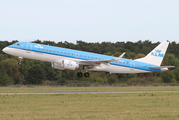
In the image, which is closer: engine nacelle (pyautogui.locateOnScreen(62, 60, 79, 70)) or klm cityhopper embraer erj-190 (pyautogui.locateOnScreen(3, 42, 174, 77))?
klm cityhopper embraer erj-190 (pyautogui.locateOnScreen(3, 42, 174, 77))

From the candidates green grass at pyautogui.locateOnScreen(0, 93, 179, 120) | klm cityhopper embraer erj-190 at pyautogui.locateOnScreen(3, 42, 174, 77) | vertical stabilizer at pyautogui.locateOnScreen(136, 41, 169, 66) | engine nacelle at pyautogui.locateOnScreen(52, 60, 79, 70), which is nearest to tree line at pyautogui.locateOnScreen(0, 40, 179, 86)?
vertical stabilizer at pyautogui.locateOnScreen(136, 41, 169, 66)

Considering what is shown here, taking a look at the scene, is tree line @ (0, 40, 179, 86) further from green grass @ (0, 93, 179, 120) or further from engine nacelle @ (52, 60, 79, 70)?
green grass @ (0, 93, 179, 120)

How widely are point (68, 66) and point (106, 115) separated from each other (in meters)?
21.6

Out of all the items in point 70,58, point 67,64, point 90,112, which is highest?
point 70,58

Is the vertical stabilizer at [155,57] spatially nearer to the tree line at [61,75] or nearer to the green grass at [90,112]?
the tree line at [61,75]

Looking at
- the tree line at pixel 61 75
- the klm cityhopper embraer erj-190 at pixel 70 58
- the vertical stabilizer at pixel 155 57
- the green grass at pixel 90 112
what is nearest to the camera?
the green grass at pixel 90 112

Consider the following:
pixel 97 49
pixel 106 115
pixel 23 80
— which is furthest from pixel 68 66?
pixel 97 49

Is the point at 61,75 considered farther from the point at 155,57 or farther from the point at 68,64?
the point at 68,64

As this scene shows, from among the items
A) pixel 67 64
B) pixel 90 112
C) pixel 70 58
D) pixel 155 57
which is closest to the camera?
pixel 90 112

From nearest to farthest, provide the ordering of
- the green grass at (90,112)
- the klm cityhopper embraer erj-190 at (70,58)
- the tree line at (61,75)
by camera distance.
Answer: the green grass at (90,112)
the klm cityhopper embraer erj-190 at (70,58)
the tree line at (61,75)

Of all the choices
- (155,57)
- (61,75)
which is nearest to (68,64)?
(155,57)

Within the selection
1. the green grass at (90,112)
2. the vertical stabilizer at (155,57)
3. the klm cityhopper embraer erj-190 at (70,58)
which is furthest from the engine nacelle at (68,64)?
the green grass at (90,112)

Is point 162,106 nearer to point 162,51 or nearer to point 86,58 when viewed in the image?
point 86,58

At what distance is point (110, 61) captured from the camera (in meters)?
42.0
